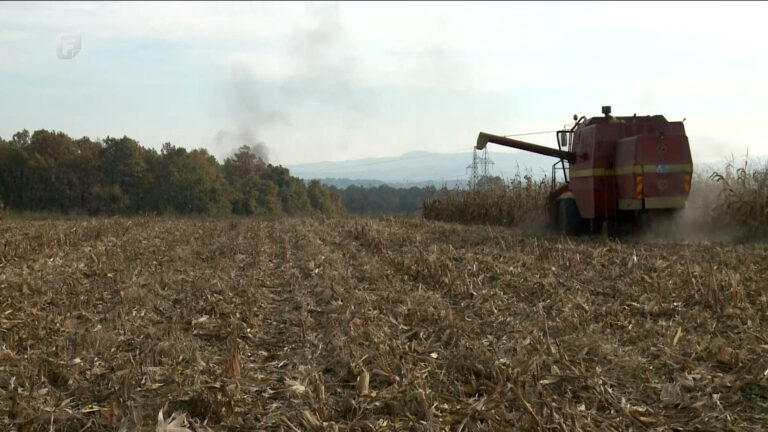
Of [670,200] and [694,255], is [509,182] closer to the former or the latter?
[670,200]

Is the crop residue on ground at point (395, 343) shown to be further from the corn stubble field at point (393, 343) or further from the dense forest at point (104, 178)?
the dense forest at point (104, 178)

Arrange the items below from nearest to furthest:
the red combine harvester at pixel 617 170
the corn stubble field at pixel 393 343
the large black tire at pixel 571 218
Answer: the corn stubble field at pixel 393 343 < the red combine harvester at pixel 617 170 < the large black tire at pixel 571 218

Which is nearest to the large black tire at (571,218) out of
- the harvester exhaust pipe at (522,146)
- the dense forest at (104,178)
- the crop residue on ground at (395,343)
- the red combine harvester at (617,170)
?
the red combine harvester at (617,170)

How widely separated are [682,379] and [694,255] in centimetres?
558

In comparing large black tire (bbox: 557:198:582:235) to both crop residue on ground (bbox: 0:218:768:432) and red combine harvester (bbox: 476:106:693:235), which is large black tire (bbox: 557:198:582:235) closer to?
red combine harvester (bbox: 476:106:693:235)

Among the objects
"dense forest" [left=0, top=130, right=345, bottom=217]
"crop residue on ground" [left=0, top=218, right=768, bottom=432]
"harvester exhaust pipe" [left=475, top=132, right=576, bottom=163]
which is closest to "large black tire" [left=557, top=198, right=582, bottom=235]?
"harvester exhaust pipe" [left=475, top=132, right=576, bottom=163]

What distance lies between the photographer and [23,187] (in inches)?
1623

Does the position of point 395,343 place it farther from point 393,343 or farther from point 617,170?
point 617,170

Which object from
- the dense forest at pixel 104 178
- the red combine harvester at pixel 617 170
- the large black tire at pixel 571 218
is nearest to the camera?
the red combine harvester at pixel 617 170

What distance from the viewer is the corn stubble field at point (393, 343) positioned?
11.5 feet

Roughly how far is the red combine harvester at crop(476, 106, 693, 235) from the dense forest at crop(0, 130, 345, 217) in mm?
28742

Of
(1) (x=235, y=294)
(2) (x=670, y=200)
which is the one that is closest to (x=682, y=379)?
(1) (x=235, y=294)

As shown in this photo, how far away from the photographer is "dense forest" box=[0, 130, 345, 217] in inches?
1614

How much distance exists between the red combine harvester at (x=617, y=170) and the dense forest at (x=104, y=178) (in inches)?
1132
